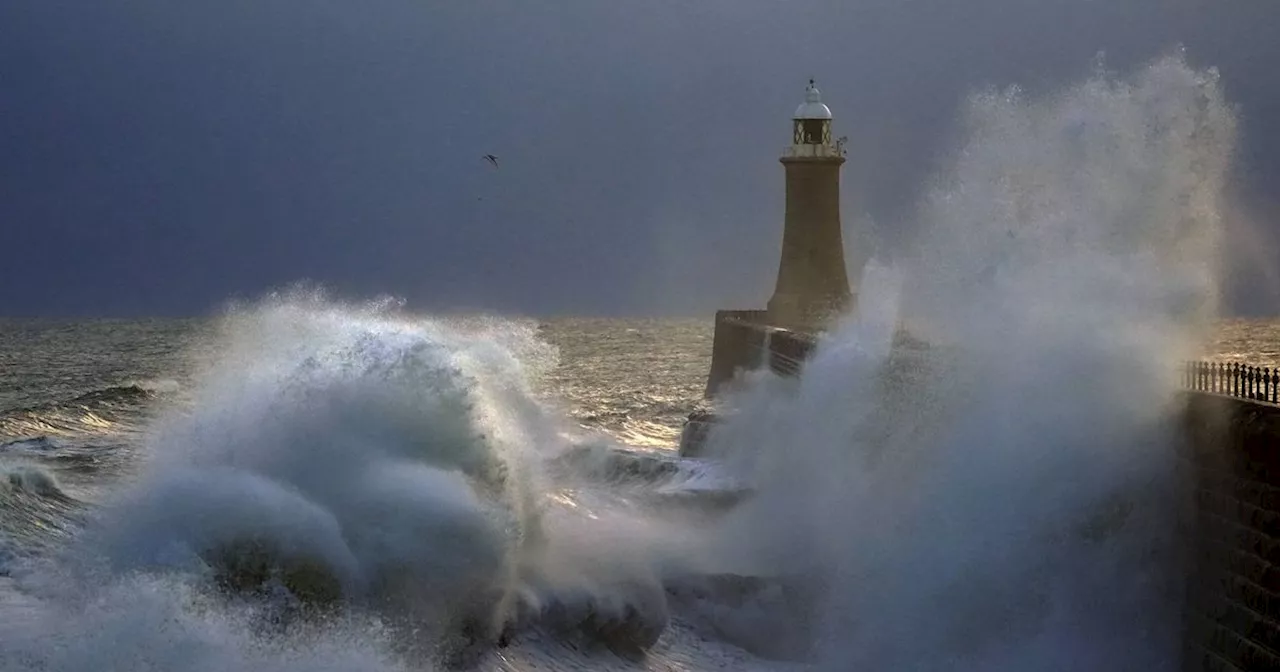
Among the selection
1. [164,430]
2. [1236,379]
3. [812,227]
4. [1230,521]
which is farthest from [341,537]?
[812,227]

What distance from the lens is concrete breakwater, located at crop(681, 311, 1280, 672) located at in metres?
8.40

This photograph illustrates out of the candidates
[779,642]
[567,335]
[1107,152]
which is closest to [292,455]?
[779,642]

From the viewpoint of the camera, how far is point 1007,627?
34.0ft

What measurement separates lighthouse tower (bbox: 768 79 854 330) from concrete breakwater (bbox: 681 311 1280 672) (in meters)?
15.5

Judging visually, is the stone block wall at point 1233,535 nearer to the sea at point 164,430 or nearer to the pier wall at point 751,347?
the sea at point 164,430

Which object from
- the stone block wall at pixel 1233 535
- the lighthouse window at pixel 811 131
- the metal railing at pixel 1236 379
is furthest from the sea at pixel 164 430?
the lighthouse window at pixel 811 131

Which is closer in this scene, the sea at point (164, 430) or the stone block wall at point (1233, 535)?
the stone block wall at point (1233, 535)

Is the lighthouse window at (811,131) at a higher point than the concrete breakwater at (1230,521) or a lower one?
higher

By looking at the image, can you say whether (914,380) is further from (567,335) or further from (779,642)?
(567,335)

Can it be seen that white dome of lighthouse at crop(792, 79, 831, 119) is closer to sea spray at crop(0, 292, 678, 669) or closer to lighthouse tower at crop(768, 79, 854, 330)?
lighthouse tower at crop(768, 79, 854, 330)

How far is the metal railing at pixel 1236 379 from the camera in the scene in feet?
30.9

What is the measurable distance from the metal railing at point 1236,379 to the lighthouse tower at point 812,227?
15.0 meters

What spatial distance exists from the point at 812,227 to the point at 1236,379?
16481 millimetres

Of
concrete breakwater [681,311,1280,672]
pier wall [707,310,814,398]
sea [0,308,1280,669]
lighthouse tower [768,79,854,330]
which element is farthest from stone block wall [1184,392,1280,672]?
lighthouse tower [768,79,854,330]
